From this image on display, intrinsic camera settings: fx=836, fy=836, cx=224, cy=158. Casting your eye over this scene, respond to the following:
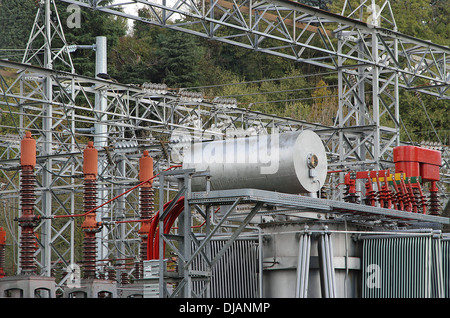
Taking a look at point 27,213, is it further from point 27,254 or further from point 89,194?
point 89,194

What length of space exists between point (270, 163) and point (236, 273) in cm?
219

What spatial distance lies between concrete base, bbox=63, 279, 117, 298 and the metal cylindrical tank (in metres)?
5.31

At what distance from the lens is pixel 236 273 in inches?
624

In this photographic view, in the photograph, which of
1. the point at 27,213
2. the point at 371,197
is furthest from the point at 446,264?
the point at 27,213

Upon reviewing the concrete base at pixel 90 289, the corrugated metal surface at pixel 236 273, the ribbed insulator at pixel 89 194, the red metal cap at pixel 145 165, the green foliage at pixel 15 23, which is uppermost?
the green foliage at pixel 15 23

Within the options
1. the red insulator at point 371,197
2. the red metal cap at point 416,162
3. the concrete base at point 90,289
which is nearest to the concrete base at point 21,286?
the concrete base at point 90,289

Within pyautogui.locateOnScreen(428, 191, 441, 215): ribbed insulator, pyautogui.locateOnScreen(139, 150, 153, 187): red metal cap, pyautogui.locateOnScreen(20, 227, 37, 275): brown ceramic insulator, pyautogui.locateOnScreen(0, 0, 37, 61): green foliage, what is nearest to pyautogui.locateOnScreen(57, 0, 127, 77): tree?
pyautogui.locateOnScreen(0, 0, 37, 61): green foliage

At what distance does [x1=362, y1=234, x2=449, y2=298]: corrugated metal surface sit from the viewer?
49.4 ft

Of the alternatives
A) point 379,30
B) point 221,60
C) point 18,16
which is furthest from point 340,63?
point 221,60

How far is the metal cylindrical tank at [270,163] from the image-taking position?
15.6m

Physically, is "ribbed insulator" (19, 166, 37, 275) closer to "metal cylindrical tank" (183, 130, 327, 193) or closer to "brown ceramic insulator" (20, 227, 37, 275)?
"brown ceramic insulator" (20, 227, 37, 275)

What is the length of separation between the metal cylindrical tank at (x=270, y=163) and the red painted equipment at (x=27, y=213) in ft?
21.3

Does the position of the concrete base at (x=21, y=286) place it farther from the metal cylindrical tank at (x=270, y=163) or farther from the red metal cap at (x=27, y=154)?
the metal cylindrical tank at (x=270, y=163)
